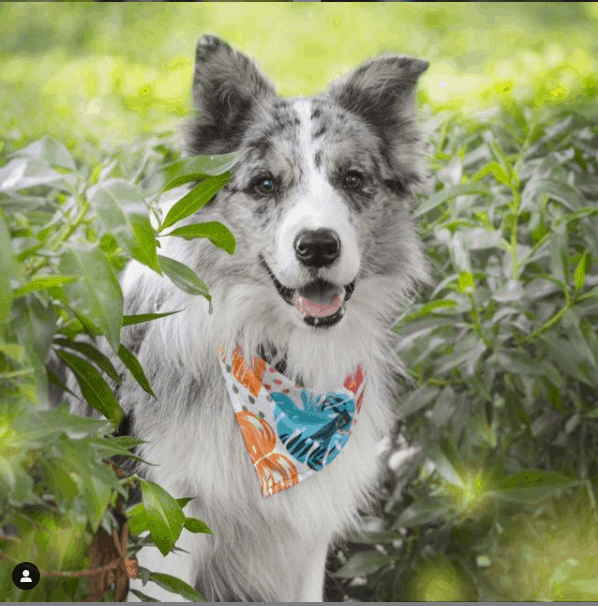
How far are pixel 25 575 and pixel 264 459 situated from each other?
0.91 m

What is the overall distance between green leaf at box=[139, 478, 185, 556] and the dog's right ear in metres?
1.08

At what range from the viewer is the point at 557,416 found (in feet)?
8.13

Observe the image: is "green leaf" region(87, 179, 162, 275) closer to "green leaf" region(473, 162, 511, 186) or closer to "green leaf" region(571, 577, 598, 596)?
"green leaf" region(473, 162, 511, 186)

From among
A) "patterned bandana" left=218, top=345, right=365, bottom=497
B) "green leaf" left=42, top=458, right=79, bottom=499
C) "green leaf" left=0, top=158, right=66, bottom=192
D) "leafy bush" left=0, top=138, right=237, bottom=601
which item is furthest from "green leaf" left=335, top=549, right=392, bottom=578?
"green leaf" left=0, top=158, right=66, bottom=192

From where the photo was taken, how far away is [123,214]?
3.60ft

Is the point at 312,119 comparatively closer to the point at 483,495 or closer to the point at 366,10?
the point at 483,495

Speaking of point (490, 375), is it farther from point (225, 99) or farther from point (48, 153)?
point (48, 153)

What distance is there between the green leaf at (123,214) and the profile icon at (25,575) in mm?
473

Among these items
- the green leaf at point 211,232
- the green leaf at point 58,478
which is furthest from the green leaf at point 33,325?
the green leaf at point 211,232

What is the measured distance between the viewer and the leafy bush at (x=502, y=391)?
2.19 meters

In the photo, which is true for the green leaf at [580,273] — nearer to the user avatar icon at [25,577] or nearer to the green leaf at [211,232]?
the green leaf at [211,232]

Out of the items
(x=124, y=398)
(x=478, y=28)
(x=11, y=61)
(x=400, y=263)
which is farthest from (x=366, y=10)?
(x=124, y=398)

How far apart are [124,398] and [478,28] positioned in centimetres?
594

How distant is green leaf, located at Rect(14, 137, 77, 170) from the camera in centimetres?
131
